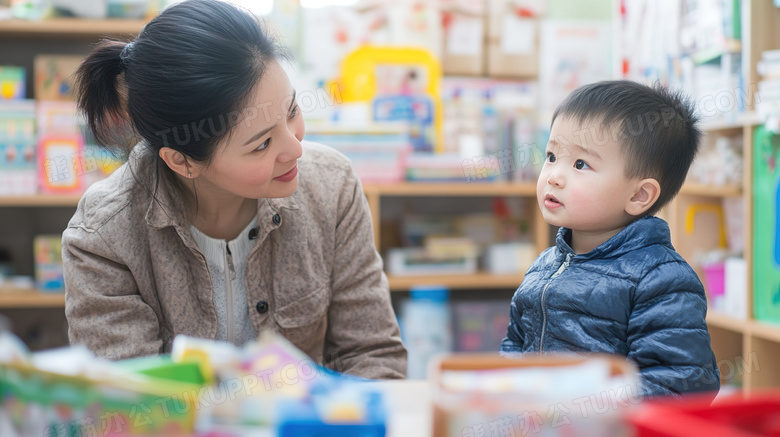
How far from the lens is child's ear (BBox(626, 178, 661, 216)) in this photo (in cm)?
98

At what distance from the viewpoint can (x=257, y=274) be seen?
1.15m

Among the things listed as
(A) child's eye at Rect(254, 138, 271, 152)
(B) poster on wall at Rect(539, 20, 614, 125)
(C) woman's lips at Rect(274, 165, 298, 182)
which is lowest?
(C) woman's lips at Rect(274, 165, 298, 182)

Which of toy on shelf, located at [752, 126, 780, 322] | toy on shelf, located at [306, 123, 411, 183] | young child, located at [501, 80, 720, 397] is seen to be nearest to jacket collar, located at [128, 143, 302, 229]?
young child, located at [501, 80, 720, 397]

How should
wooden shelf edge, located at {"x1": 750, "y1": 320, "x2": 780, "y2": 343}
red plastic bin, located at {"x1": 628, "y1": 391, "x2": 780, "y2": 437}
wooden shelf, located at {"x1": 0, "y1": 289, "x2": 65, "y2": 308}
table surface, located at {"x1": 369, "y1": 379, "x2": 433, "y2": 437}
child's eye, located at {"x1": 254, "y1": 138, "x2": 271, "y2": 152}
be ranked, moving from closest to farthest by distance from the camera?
1. red plastic bin, located at {"x1": 628, "y1": 391, "x2": 780, "y2": 437}
2. table surface, located at {"x1": 369, "y1": 379, "x2": 433, "y2": 437}
3. child's eye, located at {"x1": 254, "y1": 138, "x2": 271, "y2": 152}
4. wooden shelf edge, located at {"x1": 750, "y1": 320, "x2": 780, "y2": 343}
5. wooden shelf, located at {"x1": 0, "y1": 289, "x2": 65, "y2": 308}

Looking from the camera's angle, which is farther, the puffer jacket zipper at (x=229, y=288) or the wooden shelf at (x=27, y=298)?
the wooden shelf at (x=27, y=298)

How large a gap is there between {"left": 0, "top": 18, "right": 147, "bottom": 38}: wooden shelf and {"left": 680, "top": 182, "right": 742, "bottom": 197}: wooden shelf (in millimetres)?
1881

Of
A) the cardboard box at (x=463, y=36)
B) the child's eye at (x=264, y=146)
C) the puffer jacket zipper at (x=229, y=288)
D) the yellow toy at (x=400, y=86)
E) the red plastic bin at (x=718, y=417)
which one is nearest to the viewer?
the red plastic bin at (x=718, y=417)

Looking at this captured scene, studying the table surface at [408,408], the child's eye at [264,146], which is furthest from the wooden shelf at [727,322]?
the child's eye at [264,146]

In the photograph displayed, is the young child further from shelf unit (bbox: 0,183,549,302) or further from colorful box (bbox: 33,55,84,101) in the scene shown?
colorful box (bbox: 33,55,84,101)

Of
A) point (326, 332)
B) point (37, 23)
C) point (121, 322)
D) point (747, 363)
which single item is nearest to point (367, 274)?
point (326, 332)

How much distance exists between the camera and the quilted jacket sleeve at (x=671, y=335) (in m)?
0.81

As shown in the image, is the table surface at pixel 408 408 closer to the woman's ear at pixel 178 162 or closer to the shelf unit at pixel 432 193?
the woman's ear at pixel 178 162

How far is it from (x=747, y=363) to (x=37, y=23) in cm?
247

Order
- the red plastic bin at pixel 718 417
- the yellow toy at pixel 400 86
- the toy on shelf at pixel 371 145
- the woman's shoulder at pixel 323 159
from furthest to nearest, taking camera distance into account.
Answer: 1. the yellow toy at pixel 400 86
2. the toy on shelf at pixel 371 145
3. the woman's shoulder at pixel 323 159
4. the red plastic bin at pixel 718 417
